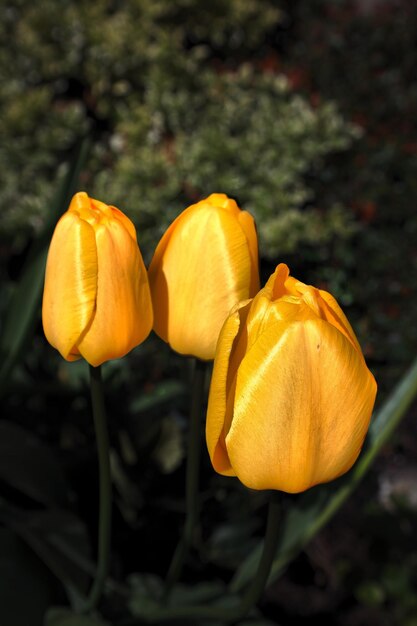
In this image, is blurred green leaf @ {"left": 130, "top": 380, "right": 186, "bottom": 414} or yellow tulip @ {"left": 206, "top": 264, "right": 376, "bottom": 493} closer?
yellow tulip @ {"left": 206, "top": 264, "right": 376, "bottom": 493}

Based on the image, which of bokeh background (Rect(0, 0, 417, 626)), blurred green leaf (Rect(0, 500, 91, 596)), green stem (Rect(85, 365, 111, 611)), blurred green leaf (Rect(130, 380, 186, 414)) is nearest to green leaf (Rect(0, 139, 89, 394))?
bokeh background (Rect(0, 0, 417, 626))

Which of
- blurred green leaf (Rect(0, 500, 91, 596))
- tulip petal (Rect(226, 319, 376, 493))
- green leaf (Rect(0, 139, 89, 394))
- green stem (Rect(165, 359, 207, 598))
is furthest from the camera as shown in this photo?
green leaf (Rect(0, 139, 89, 394))

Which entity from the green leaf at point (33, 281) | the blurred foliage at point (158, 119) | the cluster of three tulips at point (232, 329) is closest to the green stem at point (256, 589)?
the cluster of three tulips at point (232, 329)

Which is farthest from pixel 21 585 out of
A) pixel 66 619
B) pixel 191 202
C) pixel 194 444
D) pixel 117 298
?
pixel 191 202

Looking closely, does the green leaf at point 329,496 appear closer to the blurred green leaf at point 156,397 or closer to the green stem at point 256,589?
the green stem at point 256,589

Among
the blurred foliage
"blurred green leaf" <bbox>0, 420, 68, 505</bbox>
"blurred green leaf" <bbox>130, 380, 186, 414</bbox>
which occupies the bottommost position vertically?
"blurred green leaf" <bbox>130, 380, 186, 414</bbox>

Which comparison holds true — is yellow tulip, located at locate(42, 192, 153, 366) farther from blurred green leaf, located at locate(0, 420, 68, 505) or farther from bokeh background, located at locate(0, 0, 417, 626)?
blurred green leaf, located at locate(0, 420, 68, 505)

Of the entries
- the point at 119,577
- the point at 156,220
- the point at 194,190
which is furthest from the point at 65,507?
the point at 194,190
